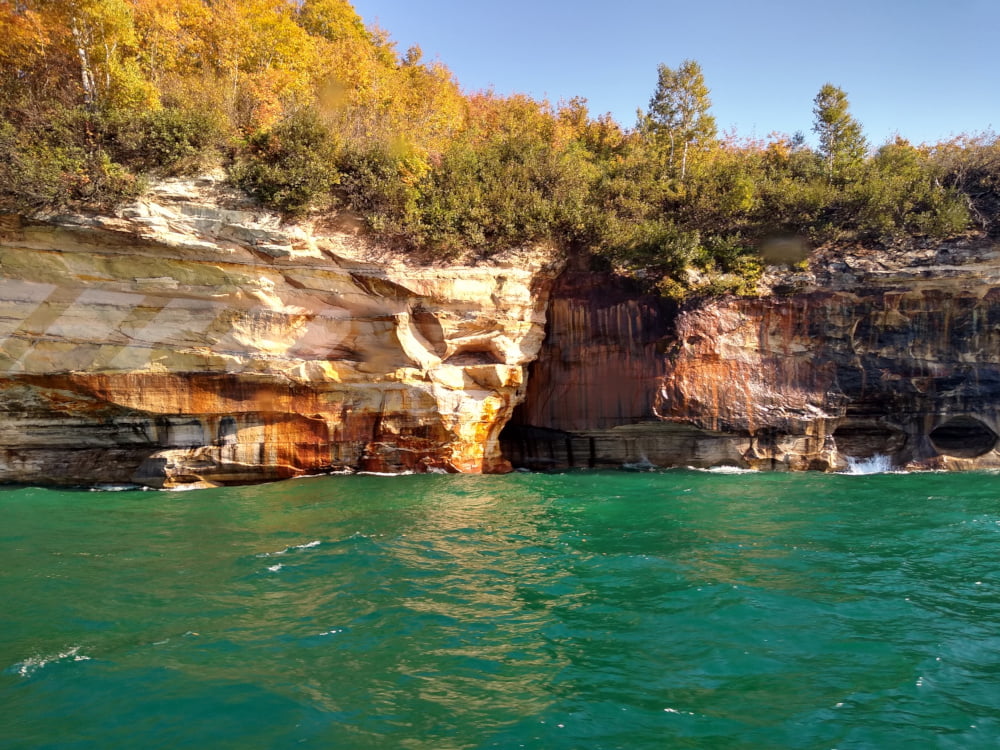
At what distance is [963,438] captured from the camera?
17047 millimetres

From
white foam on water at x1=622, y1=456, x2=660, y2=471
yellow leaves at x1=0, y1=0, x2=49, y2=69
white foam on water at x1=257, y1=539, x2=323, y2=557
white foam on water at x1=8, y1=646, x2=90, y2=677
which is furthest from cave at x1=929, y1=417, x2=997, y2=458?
yellow leaves at x1=0, y1=0, x2=49, y2=69

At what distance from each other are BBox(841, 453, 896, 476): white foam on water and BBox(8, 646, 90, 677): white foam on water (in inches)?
679

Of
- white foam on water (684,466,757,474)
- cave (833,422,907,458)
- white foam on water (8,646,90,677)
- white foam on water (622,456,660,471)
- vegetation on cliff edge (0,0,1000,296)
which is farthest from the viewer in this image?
white foam on water (622,456,660,471)

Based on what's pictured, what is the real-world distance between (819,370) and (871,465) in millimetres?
2984

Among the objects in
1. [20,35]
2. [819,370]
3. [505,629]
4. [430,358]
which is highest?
[20,35]

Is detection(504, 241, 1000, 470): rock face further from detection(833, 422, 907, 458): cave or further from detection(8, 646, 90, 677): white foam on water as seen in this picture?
detection(8, 646, 90, 677): white foam on water

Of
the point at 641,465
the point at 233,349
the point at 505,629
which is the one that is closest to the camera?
the point at 505,629

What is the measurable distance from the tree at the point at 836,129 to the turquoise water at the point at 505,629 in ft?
48.0

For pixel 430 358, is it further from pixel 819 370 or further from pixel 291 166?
pixel 819 370

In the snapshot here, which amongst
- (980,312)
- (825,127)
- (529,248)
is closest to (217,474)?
(529,248)

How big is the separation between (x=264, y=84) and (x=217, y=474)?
40.7 ft

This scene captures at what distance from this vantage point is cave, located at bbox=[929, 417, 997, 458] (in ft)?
54.0

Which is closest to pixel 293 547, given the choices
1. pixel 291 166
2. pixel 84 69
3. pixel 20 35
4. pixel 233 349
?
pixel 233 349

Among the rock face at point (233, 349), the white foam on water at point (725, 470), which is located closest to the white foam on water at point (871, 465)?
the white foam on water at point (725, 470)
